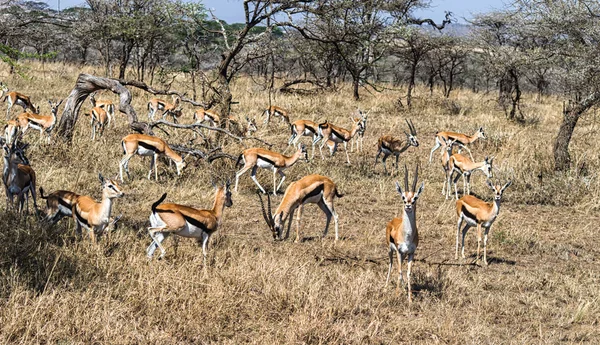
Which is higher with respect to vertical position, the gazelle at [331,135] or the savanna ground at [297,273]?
the gazelle at [331,135]

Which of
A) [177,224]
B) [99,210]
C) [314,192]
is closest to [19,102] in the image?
[314,192]

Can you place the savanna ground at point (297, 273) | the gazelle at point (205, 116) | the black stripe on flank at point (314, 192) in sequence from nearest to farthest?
the savanna ground at point (297, 273), the black stripe on flank at point (314, 192), the gazelle at point (205, 116)

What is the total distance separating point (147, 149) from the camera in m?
10.2

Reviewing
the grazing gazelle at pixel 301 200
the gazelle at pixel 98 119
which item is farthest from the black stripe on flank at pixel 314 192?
the gazelle at pixel 98 119

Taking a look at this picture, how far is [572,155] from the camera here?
40.6ft

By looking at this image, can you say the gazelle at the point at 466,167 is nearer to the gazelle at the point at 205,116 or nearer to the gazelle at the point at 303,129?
the gazelle at the point at 303,129

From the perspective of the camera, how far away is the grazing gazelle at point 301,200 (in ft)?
25.0

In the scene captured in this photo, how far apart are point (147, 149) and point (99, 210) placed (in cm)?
421

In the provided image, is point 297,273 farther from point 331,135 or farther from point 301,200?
point 331,135

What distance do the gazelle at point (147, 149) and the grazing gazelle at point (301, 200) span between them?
287 cm

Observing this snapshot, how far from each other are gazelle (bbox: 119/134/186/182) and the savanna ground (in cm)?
25

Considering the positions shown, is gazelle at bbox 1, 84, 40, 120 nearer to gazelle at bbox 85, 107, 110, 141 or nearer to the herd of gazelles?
the herd of gazelles

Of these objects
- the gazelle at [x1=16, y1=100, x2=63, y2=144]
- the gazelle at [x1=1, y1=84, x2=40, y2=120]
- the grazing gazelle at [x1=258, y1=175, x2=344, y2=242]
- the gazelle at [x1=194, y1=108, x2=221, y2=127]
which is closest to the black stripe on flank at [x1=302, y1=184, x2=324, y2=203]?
the grazing gazelle at [x1=258, y1=175, x2=344, y2=242]

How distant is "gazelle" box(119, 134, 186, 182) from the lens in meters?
10.1
